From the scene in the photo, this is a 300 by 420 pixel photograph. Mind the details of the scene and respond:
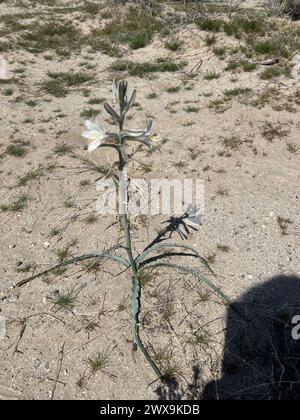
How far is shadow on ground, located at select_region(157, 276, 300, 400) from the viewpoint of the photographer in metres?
3.17

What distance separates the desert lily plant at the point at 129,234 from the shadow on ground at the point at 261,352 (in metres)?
0.25

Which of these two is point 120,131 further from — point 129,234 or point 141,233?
point 141,233

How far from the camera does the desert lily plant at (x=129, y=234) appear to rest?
276 centimetres

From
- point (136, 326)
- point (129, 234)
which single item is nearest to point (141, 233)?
point (129, 234)

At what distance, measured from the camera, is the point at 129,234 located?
12.1 ft

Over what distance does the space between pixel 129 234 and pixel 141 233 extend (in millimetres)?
915

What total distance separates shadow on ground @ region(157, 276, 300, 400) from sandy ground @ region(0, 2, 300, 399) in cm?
9

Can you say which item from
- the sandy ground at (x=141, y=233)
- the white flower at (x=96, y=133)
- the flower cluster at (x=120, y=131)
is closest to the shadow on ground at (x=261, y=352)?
the sandy ground at (x=141, y=233)

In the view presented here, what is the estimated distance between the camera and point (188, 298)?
384cm

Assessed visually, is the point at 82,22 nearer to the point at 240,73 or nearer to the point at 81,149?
the point at 240,73
